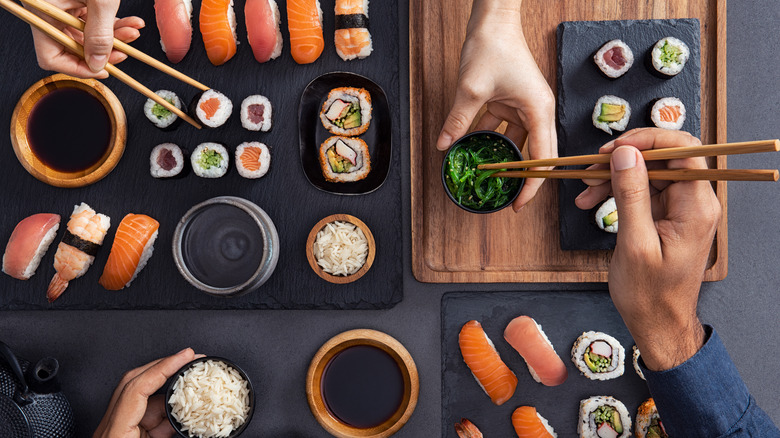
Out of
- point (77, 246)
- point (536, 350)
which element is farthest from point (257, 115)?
point (536, 350)

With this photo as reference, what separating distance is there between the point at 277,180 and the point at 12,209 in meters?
1.23

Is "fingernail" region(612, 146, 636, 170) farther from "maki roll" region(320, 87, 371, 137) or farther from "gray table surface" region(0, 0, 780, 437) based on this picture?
"maki roll" region(320, 87, 371, 137)

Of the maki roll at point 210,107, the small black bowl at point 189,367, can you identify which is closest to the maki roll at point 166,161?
the maki roll at point 210,107

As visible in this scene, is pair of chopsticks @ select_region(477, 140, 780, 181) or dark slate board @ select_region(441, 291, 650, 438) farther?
dark slate board @ select_region(441, 291, 650, 438)

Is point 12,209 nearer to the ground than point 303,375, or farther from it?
farther from it

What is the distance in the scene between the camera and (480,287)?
226 cm

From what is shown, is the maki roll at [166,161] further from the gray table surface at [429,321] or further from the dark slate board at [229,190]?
the gray table surface at [429,321]

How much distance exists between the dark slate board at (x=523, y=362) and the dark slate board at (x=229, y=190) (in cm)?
35

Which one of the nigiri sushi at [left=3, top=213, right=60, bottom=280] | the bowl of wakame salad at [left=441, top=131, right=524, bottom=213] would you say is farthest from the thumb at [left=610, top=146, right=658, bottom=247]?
the nigiri sushi at [left=3, top=213, right=60, bottom=280]

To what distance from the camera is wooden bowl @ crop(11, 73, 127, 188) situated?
217cm

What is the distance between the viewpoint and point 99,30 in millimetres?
1596

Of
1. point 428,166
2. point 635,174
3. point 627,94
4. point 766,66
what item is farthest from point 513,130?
point 766,66

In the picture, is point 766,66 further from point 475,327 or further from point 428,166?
point 475,327

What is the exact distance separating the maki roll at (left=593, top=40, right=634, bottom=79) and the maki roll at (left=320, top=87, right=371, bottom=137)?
1007 mm
